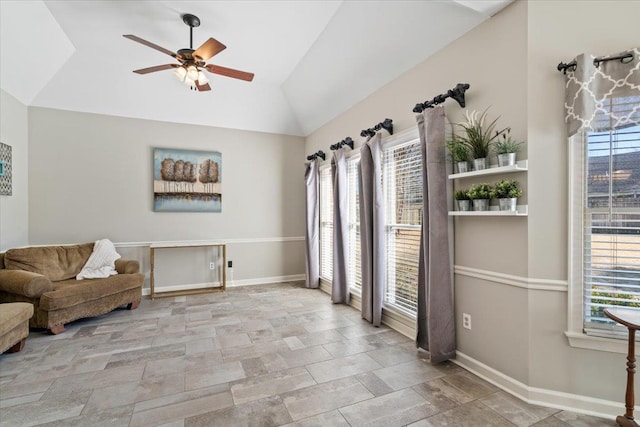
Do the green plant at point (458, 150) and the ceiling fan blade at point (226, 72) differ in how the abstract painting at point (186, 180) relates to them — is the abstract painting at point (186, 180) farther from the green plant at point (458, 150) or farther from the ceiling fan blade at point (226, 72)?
the green plant at point (458, 150)

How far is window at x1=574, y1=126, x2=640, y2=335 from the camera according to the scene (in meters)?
1.80

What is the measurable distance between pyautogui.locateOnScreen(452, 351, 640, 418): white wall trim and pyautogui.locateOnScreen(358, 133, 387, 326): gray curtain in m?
1.33

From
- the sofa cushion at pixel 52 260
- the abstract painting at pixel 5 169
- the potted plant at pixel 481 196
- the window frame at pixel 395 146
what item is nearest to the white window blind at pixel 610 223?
the potted plant at pixel 481 196

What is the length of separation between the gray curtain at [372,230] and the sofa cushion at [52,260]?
3.89 metres

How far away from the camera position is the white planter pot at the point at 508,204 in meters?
2.02

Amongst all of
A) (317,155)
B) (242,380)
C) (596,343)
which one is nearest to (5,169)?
(242,380)

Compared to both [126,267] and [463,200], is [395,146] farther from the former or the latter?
[126,267]

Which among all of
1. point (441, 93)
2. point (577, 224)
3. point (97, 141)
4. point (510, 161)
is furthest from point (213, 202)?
point (577, 224)

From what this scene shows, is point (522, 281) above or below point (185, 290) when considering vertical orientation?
above

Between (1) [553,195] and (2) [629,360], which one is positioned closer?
(2) [629,360]

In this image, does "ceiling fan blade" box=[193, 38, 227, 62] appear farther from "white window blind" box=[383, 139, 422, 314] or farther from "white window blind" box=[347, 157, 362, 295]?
"white window blind" box=[347, 157, 362, 295]

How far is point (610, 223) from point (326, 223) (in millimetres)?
3736

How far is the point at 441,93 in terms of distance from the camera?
268cm

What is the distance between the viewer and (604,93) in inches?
70.5
